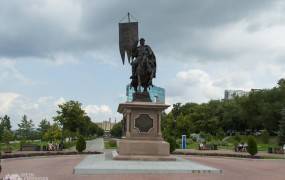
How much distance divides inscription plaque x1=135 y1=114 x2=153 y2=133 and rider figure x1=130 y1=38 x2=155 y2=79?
3103 millimetres

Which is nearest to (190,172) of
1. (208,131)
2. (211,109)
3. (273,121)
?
(273,121)

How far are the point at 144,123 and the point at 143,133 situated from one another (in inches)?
21.4

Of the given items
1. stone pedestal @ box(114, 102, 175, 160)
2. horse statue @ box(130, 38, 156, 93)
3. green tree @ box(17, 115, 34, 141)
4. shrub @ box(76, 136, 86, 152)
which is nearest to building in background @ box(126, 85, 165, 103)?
horse statue @ box(130, 38, 156, 93)

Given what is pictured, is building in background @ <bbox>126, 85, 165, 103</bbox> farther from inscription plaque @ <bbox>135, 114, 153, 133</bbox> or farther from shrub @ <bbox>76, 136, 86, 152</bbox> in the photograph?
shrub @ <bbox>76, 136, 86, 152</bbox>

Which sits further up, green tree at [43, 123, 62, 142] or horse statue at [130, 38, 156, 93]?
horse statue at [130, 38, 156, 93]

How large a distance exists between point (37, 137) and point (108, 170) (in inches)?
4040

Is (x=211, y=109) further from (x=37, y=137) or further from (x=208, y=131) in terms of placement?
(x=37, y=137)

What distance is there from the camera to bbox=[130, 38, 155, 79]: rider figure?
2513 cm

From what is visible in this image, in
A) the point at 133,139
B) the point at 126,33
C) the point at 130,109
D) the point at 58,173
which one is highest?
the point at 126,33

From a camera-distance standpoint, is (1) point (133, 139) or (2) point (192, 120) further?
(2) point (192, 120)

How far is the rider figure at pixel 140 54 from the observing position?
25127mm

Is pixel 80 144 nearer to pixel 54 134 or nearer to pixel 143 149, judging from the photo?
pixel 143 149

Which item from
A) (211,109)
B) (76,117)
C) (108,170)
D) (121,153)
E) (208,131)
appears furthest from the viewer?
(211,109)

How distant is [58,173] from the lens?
17.7 meters
